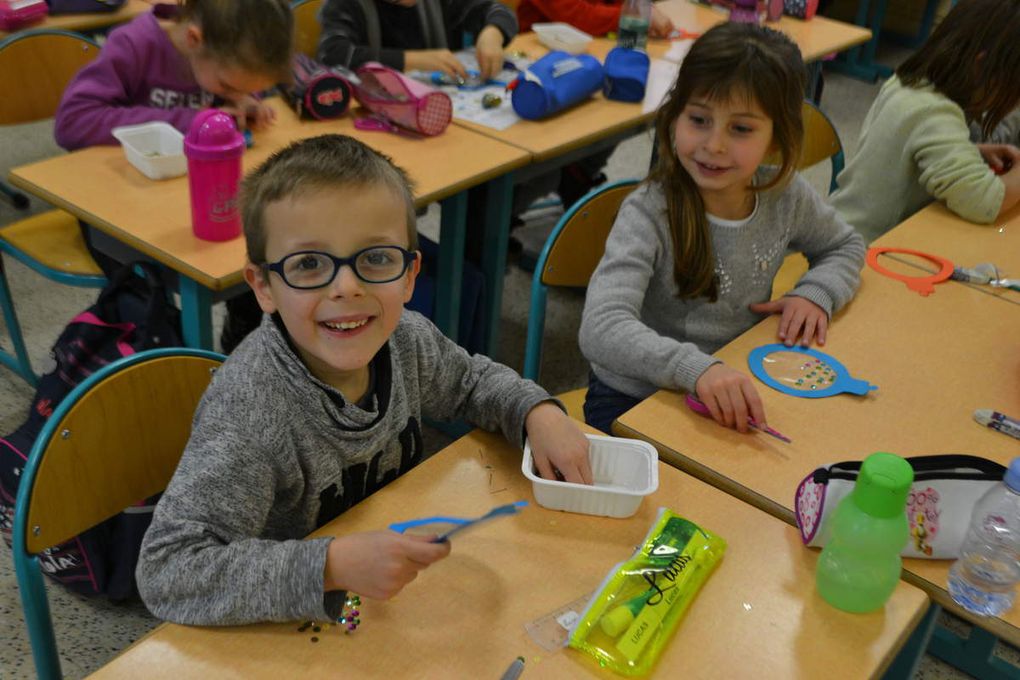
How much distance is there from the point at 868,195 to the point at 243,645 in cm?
183

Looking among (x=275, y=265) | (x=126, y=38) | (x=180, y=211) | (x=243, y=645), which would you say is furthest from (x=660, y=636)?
(x=126, y=38)

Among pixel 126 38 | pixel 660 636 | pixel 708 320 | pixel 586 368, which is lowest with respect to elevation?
pixel 586 368

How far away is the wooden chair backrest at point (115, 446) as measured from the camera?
3.66 feet

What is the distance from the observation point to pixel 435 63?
265 cm

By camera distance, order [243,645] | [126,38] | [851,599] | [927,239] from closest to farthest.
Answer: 1. [243,645]
2. [851,599]
3. [927,239]
4. [126,38]

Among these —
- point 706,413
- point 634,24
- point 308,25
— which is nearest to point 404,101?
point 308,25

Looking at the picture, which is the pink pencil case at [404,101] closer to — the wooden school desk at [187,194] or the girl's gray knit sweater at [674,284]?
the wooden school desk at [187,194]

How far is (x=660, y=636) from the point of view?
97cm

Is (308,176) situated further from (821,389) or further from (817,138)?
(817,138)

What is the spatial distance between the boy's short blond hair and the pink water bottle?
581mm

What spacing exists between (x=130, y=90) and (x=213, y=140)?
0.62m

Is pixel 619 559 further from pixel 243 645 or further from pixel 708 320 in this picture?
pixel 708 320

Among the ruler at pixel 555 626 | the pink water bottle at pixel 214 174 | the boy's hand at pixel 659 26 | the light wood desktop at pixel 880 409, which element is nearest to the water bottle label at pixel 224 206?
the pink water bottle at pixel 214 174

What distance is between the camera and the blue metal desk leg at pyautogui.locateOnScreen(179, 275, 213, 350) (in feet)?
5.69
